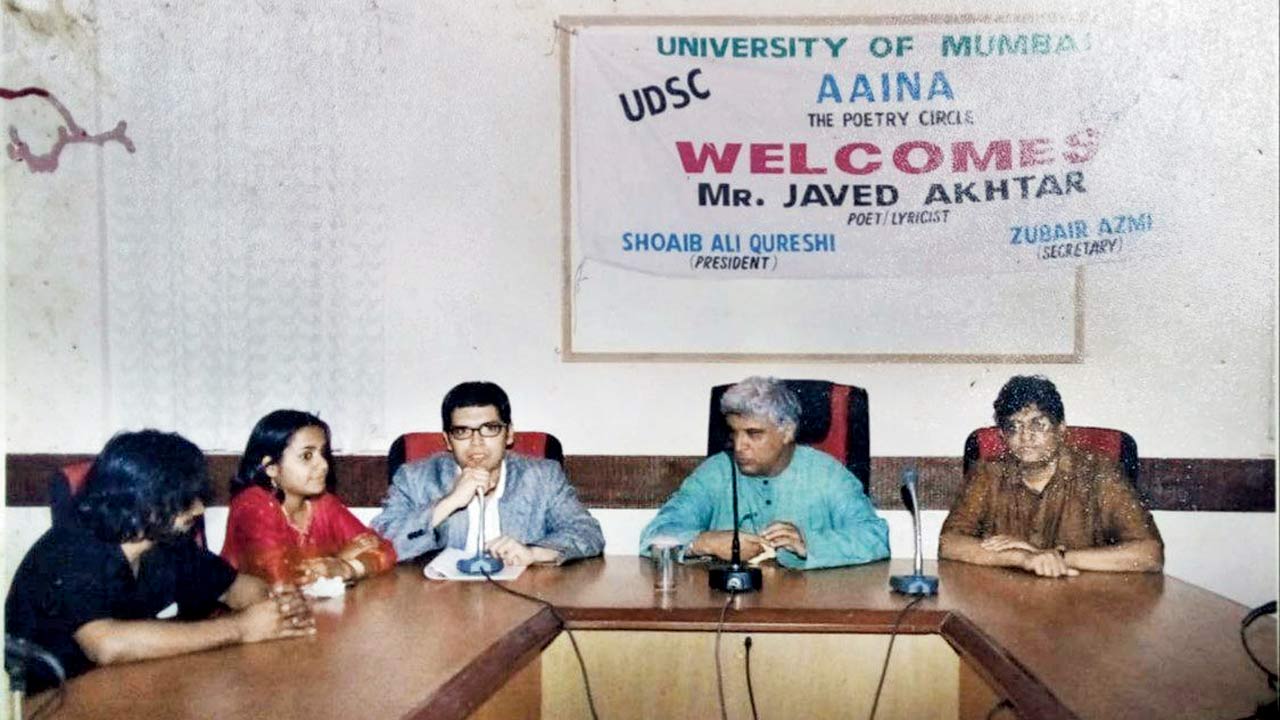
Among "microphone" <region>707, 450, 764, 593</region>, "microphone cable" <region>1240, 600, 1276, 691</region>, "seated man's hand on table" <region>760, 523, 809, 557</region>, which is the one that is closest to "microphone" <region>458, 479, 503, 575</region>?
"microphone" <region>707, 450, 764, 593</region>

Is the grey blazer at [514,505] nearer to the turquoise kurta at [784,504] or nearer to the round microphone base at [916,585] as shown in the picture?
the turquoise kurta at [784,504]

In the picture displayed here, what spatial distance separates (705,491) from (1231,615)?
1.20m

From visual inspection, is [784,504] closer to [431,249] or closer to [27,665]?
[431,249]

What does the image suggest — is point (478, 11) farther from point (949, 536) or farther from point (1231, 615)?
point (1231, 615)

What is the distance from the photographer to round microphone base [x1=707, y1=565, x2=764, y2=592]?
2.54 meters

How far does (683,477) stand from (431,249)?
0.93m

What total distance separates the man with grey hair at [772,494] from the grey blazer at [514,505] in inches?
6.7

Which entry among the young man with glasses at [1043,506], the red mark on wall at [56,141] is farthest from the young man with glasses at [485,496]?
the red mark on wall at [56,141]

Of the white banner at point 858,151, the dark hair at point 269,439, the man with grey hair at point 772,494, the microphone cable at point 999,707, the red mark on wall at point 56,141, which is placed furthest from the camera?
the red mark on wall at point 56,141

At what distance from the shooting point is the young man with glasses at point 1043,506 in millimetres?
2752

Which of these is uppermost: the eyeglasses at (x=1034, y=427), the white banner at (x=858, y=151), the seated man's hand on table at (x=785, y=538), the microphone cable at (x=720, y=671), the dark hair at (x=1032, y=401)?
the white banner at (x=858, y=151)

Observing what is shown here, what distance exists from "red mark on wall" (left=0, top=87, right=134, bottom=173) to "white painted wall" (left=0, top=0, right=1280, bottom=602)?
0.03m

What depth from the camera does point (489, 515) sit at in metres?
3.00

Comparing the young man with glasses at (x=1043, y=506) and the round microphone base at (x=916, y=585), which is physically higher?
the young man with glasses at (x=1043, y=506)
